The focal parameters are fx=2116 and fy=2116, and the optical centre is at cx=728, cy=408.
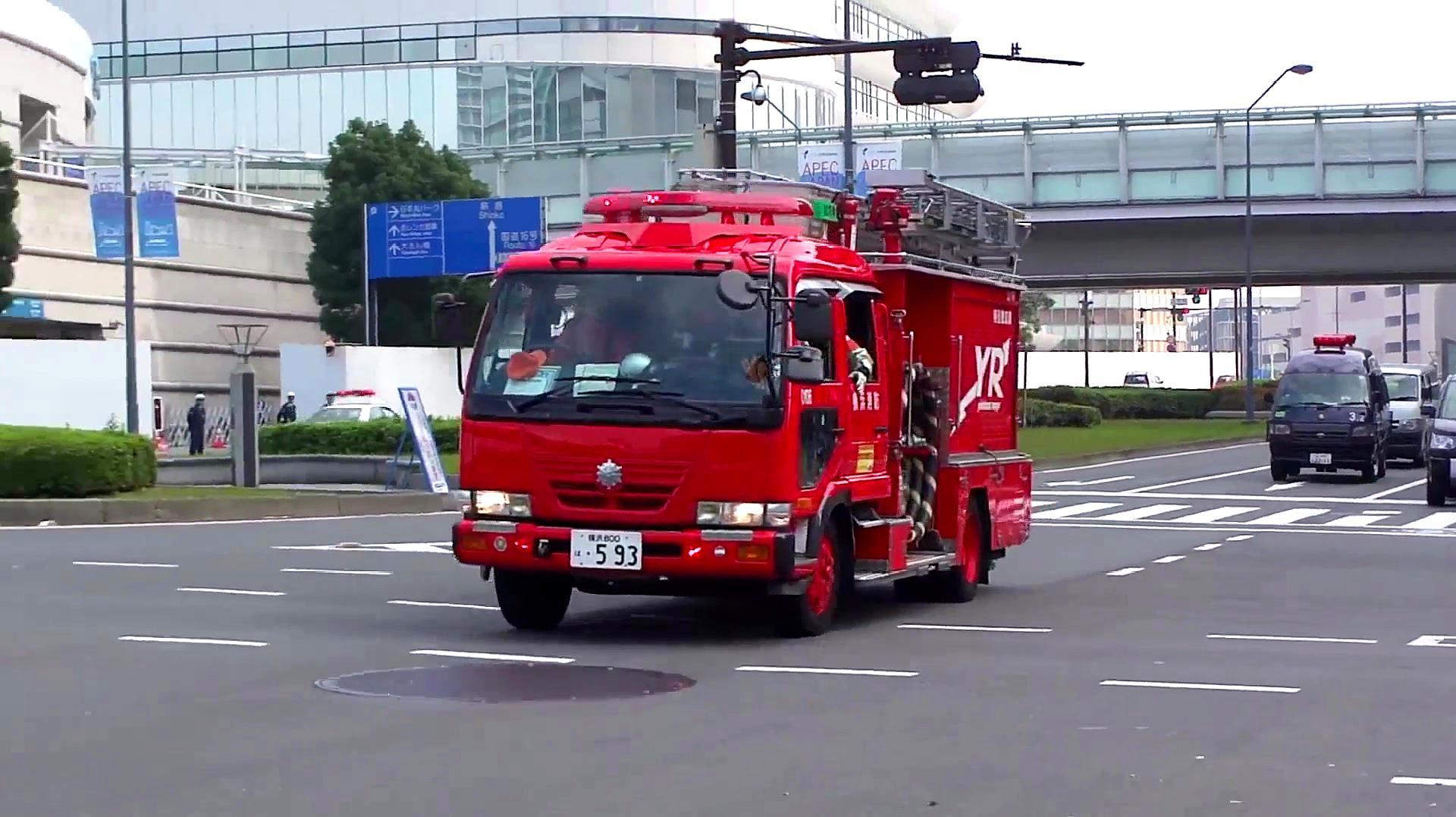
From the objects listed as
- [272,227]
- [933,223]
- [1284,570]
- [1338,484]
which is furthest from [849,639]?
[272,227]

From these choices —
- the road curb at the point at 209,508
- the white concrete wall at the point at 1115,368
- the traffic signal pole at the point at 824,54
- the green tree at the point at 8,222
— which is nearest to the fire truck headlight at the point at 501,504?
the traffic signal pole at the point at 824,54

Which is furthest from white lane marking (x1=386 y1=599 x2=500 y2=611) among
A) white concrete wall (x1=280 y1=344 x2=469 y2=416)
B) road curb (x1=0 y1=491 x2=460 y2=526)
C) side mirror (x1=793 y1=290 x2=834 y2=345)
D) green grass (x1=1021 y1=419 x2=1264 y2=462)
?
white concrete wall (x1=280 y1=344 x2=469 y2=416)

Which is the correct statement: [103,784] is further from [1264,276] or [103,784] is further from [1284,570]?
[1264,276]

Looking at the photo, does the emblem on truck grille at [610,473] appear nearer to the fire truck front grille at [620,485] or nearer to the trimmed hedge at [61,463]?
the fire truck front grille at [620,485]

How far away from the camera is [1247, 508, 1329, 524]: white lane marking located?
92.6 feet

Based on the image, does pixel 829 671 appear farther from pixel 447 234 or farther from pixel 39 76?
pixel 39 76

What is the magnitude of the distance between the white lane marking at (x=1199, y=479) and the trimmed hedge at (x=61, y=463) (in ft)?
55.7

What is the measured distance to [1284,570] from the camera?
20297mm

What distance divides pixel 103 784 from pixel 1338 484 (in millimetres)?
32416

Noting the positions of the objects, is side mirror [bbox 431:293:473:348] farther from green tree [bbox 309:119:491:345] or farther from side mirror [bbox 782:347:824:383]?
green tree [bbox 309:119:491:345]

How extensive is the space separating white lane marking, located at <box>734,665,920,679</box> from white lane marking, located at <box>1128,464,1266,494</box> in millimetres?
23962

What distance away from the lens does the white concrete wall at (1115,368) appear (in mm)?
118812

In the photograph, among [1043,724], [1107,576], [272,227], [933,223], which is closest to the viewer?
[1043,724]

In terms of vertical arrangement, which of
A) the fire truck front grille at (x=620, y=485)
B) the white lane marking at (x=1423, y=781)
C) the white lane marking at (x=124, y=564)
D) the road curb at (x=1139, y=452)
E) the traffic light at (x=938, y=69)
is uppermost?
the traffic light at (x=938, y=69)
